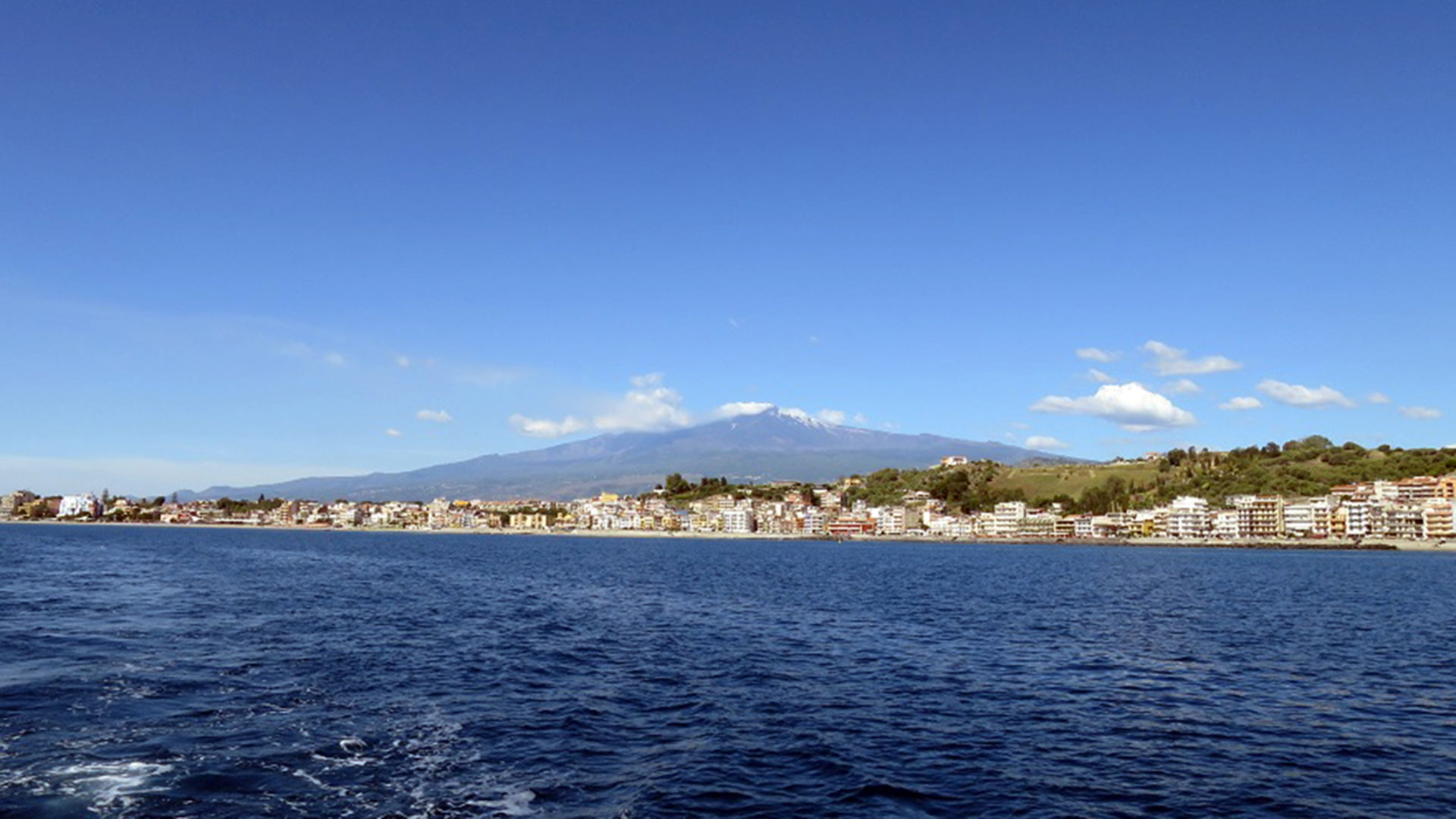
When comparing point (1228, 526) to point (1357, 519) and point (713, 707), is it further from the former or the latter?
point (713, 707)

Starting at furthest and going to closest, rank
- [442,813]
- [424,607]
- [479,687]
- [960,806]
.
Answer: [424,607] → [479,687] → [960,806] → [442,813]

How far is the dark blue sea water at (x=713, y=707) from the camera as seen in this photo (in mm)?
17844

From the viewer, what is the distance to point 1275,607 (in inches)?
2226

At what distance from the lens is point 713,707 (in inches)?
1006

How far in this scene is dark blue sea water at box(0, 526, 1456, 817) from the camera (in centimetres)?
1784

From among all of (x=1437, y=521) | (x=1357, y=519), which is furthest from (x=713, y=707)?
(x=1357, y=519)

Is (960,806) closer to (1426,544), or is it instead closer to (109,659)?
(109,659)

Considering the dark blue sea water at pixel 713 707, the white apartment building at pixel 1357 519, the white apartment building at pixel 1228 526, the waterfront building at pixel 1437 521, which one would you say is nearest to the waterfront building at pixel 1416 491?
the white apartment building at pixel 1357 519

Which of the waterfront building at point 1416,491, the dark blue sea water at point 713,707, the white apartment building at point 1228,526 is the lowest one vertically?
the dark blue sea water at point 713,707

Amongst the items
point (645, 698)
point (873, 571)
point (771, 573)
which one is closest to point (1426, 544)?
point (873, 571)

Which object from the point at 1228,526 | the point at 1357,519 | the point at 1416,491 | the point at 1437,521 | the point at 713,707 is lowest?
the point at 713,707

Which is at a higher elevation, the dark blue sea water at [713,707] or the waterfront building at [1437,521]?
the waterfront building at [1437,521]

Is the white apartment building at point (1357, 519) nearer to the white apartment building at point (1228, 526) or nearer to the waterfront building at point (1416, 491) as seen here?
the waterfront building at point (1416, 491)

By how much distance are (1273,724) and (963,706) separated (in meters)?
7.76
